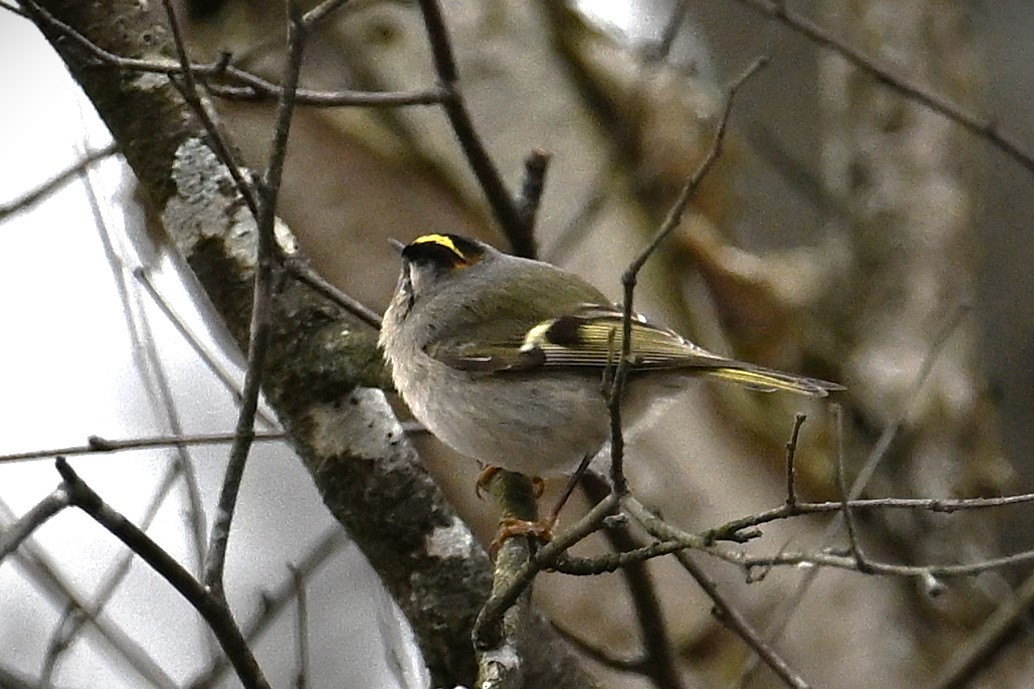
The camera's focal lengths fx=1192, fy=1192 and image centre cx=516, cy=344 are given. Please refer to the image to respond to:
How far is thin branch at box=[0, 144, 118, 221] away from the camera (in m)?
2.48

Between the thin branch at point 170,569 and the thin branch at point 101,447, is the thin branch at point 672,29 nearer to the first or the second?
the thin branch at point 101,447

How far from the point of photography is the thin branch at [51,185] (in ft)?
8.14

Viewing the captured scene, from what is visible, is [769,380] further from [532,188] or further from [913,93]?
[913,93]

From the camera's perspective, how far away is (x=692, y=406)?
340 cm

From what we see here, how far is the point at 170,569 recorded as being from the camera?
1.36m

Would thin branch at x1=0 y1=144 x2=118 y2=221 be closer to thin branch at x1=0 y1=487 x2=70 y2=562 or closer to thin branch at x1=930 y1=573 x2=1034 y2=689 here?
thin branch at x1=0 y1=487 x2=70 y2=562

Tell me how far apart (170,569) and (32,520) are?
0.56ft

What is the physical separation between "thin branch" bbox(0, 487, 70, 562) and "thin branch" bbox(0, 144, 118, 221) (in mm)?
1368

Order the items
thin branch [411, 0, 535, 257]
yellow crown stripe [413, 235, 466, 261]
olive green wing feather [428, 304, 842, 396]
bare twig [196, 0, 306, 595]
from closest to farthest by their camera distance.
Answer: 1. bare twig [196, 0, 306, 595]
2. thin branch [411, 0, 535, 257]
3. olive green wing feather [428, 304, 842, 396]
4. yellow crown stripe [413, 235, 466, 261]

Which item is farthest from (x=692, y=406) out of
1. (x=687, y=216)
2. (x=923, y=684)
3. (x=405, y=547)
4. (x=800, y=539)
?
(x=405, y=547)

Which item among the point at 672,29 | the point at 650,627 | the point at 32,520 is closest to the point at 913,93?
the point at 672,29

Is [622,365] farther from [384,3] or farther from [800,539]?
[384,3]

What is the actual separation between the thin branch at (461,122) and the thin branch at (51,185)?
0.82 meters

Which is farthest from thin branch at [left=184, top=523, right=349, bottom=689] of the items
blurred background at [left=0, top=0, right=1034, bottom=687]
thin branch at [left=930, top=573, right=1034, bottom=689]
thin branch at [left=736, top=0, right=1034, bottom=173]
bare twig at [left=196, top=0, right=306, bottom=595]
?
thin branch at [left=736, top=0, right=1034, bottom=173]
